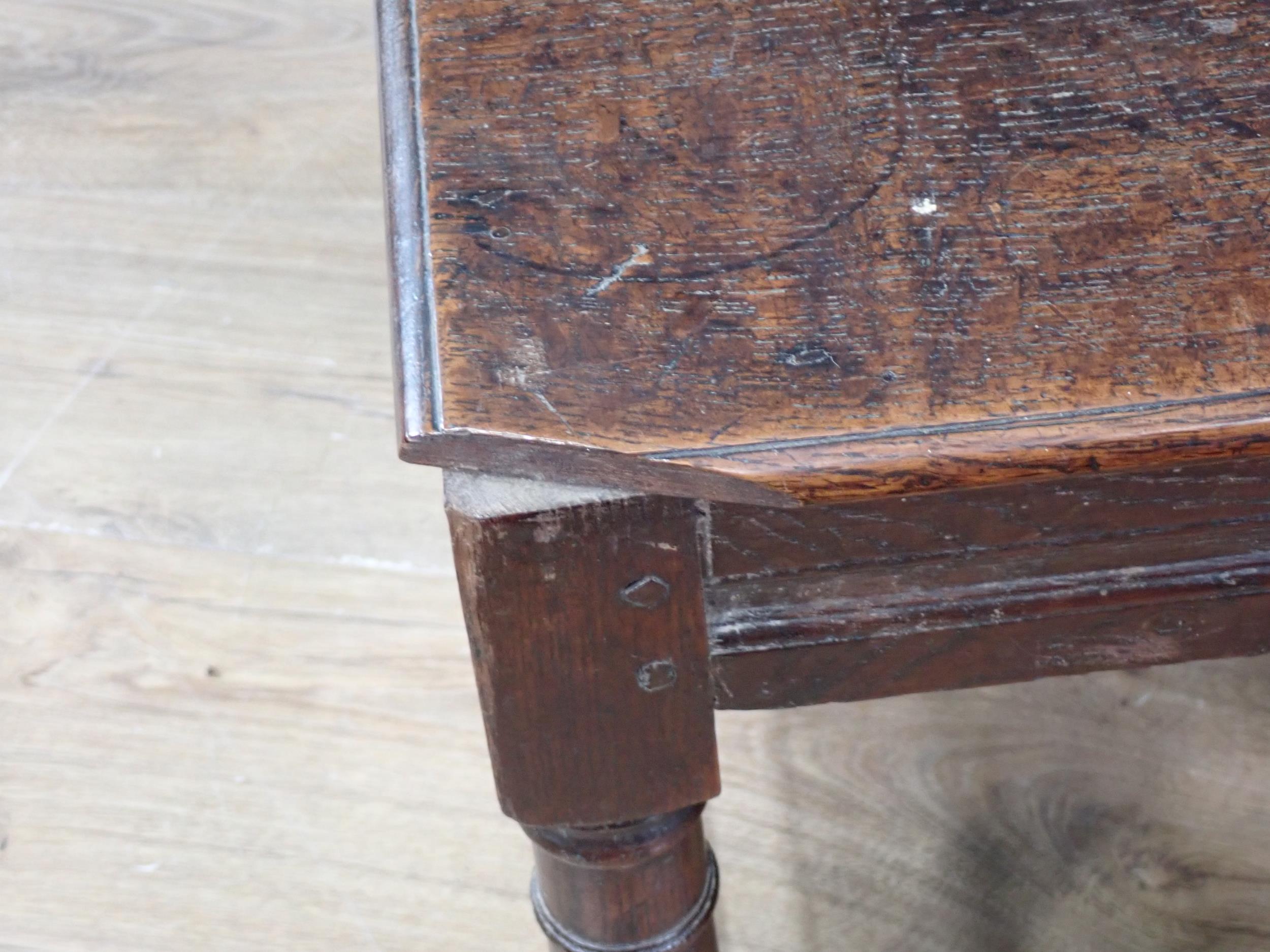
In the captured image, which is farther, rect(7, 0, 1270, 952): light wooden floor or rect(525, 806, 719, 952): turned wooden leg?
rect(7, 0, 1270, 952): light wooden floor

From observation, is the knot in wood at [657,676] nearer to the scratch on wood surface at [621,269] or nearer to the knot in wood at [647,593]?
the knot in wood at [647,593]

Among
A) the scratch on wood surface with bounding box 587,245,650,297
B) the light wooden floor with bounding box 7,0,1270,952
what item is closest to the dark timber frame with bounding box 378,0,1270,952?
the scratch on wood surface with bounding box 587,245,650,297

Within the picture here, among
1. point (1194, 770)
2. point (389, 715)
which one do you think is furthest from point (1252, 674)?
point (389, 715)

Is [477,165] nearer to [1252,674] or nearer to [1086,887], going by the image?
[1086,887]

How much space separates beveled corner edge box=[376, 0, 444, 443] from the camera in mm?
408

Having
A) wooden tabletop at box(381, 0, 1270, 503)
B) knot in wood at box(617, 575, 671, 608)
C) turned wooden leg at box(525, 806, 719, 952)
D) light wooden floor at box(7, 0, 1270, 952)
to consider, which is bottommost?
light wooden floor at box(7, 0, 1270, 952)

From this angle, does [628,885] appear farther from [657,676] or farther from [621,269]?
[621,269]

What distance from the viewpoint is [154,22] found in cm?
154

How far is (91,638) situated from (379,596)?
8.4 inches

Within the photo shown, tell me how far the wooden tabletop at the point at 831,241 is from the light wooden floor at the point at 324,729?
1.81 ft

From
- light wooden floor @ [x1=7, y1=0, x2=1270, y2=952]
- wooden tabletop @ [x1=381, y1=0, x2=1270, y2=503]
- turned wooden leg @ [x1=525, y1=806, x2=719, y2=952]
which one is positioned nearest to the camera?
wooden tabletop @ [x1=381, y1=0, x2=1270, y2=503]

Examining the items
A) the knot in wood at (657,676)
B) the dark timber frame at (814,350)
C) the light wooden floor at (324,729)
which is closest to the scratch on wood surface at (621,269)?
the dark timber frame at (814,350)

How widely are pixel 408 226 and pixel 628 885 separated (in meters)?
0.30

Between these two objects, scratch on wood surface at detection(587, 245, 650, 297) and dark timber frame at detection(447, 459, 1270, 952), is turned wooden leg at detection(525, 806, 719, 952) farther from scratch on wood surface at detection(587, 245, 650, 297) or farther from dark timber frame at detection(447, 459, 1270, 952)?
scratch on wood surface at detection(587, 245, 650, 297)
